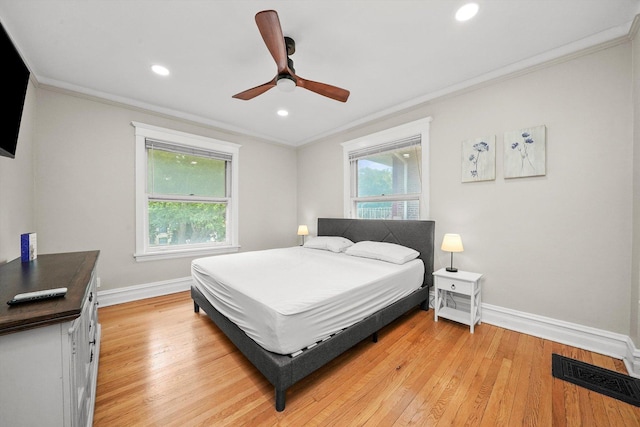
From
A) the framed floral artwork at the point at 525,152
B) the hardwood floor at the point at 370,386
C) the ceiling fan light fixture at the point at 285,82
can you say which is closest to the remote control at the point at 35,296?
the hardwood floor at the point at 370,386

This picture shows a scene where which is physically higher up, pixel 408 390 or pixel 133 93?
pixel 133 93

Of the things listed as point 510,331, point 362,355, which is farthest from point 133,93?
point 510,331

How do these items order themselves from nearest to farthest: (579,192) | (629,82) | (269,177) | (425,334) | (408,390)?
(408,390)
(629,82)
(579,192)
(425,334)
(269,177)

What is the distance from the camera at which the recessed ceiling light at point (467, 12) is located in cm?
174

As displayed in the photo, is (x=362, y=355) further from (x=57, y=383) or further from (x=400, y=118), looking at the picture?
(x=400, y=118)

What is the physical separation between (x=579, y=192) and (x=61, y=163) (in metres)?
5.44

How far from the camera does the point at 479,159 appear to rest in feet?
8.83

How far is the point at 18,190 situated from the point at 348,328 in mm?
3240

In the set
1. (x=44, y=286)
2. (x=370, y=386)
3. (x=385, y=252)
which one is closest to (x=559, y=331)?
(x=385, y=252)

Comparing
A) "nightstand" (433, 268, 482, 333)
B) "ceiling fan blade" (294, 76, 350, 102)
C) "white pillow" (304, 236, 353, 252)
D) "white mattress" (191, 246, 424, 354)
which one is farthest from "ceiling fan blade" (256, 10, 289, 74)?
"nightstand" (433, 268, 482, 333)

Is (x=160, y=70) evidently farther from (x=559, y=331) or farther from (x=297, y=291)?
(x=559, y=331)

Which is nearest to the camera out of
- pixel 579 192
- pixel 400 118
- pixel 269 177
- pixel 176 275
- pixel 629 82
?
pixel 629 82

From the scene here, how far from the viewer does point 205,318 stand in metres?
2.77

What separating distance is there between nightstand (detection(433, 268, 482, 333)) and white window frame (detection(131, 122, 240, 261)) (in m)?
3.24
